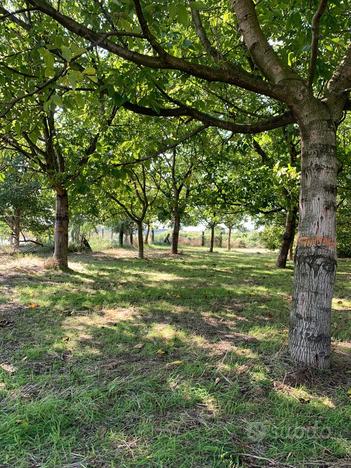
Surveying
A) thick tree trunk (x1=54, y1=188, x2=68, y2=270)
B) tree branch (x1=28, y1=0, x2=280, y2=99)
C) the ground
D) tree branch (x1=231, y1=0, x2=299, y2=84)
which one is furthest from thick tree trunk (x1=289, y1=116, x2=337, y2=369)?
thick tree trunk (x1=54, y1=188, x2=68, y2=270)

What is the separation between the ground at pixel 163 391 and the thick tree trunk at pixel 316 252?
9.8 inches

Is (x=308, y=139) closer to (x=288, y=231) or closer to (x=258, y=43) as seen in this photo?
(x=258, y=43)

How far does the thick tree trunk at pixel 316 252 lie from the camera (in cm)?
294

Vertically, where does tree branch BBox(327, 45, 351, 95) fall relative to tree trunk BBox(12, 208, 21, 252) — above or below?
above

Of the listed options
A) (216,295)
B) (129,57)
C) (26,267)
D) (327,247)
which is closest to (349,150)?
(216,295)

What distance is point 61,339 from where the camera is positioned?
381 cm

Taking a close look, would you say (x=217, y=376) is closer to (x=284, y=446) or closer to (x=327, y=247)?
(x=284, y=446)

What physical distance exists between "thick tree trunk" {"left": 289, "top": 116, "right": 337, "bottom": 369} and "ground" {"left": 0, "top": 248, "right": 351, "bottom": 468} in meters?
0.25

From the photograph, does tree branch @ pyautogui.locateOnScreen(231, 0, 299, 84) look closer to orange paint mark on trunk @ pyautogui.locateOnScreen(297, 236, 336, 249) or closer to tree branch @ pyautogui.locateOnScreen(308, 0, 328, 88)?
tree branch @ pyautogui.locateOnScreen(308, 0, 328, 88)

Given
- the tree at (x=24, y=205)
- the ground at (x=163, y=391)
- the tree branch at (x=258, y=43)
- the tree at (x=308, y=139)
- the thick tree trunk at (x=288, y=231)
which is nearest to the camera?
the ground at (x=163, y=391)

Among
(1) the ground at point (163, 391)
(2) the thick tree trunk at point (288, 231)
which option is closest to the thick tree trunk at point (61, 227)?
(1) the ground at point (163, 391)

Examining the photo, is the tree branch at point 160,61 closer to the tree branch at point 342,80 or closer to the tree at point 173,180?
the tree branch at point 342,80

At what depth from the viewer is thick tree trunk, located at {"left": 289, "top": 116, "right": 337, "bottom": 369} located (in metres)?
2.94

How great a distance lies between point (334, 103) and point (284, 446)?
9.43 feet
